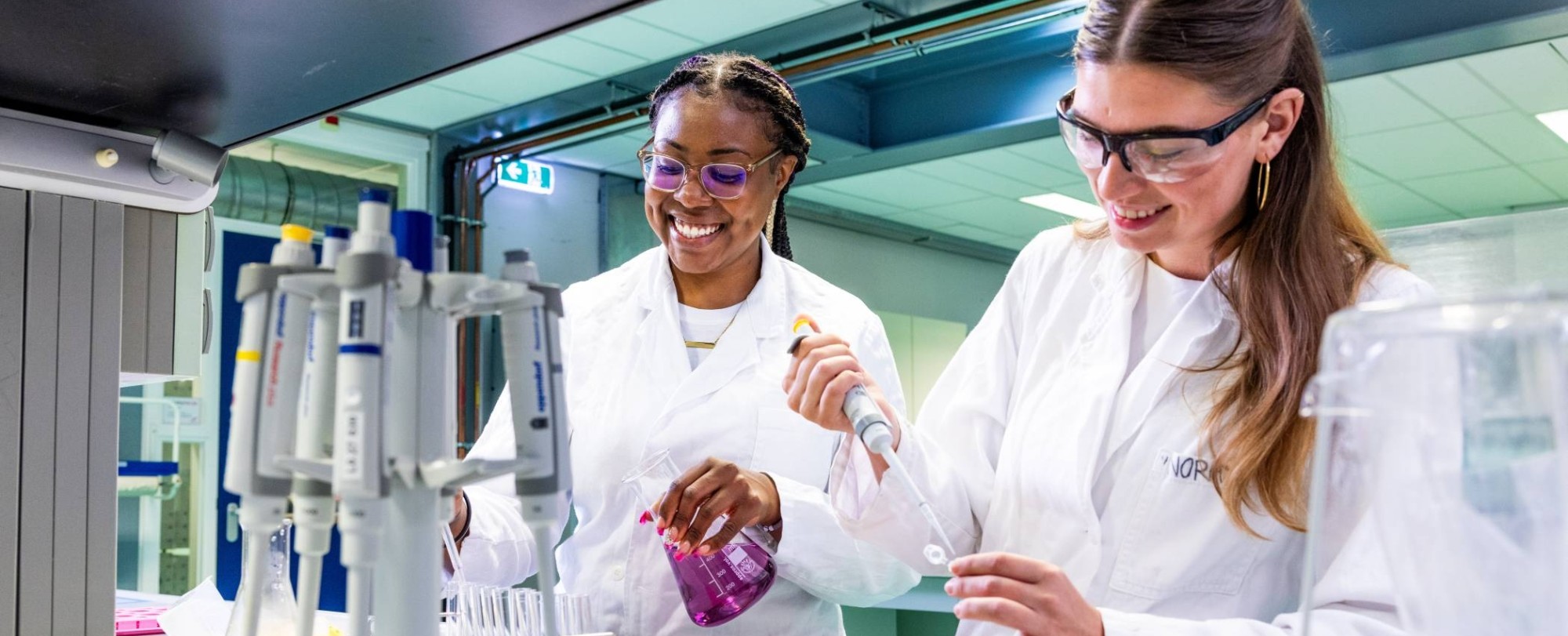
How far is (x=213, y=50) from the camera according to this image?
1137 mm

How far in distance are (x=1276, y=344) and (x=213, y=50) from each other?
1.08 m

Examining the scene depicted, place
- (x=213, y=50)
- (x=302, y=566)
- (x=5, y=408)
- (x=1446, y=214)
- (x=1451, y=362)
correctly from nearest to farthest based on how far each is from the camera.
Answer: (x=1451, y=362) < (x=302, y=566) < (x=213, y=50) < (x=5, y=408) < (x=1446, y=214)

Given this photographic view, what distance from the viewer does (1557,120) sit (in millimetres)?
6363

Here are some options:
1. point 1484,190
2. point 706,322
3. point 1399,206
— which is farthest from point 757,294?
point 1399,206

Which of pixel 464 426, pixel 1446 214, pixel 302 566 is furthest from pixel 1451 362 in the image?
pixel 1446 214

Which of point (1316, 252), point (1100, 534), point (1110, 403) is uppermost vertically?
point (1316, 252)

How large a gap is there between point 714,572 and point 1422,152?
6.73 meters

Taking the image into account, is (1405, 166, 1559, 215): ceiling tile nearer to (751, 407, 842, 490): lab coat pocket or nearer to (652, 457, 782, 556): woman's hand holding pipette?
(751, 407, 842, 490): lab coat pocket

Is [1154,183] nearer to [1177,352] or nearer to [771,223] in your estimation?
[1177,352]

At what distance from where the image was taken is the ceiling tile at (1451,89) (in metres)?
5.56

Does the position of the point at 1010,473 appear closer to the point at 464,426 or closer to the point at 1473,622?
the point at 1473,622

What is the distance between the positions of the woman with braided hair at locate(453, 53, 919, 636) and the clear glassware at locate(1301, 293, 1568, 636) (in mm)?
903

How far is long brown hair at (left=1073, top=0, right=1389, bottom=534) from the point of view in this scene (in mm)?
1199

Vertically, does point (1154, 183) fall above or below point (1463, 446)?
above
